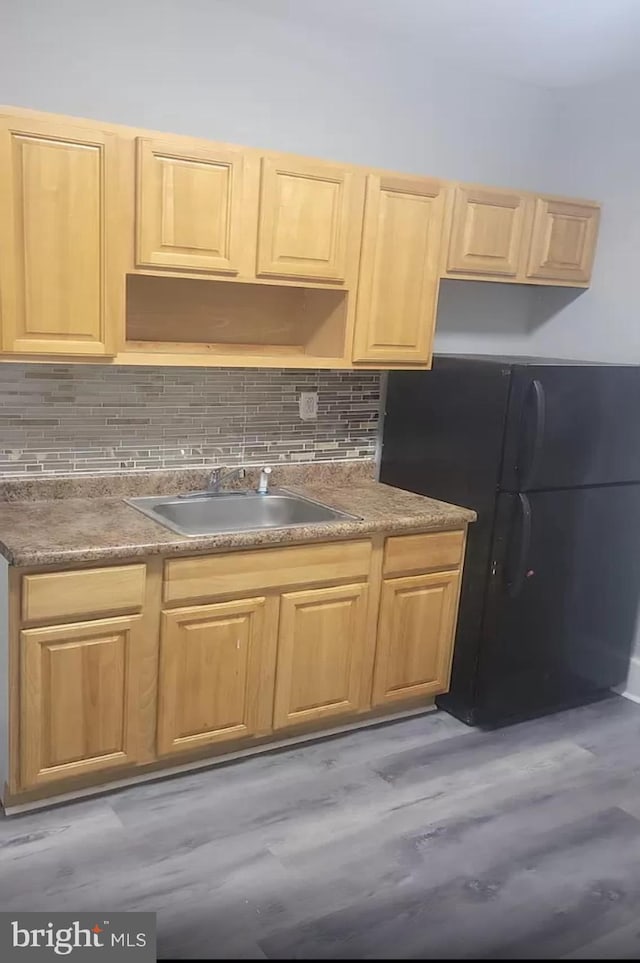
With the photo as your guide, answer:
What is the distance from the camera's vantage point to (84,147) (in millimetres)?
2295

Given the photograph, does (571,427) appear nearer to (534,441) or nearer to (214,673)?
(534,441)

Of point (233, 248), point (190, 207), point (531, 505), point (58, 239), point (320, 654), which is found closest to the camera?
point (58, 239)

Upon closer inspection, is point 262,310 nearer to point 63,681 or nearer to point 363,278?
point 363,278

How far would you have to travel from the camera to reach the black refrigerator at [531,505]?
2893 millimetres

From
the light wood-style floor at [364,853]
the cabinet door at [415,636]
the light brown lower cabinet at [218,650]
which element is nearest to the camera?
the light wood-style floor at [364,853]

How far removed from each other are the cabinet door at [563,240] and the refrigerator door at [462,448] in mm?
664

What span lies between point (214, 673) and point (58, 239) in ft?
4.67

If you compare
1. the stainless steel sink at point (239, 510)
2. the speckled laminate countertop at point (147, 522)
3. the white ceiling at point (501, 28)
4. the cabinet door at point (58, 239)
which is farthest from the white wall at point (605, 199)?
the cabinet door at point (58, 239)

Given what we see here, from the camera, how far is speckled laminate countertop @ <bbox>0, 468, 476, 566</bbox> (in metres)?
2.30

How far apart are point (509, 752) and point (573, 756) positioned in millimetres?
243

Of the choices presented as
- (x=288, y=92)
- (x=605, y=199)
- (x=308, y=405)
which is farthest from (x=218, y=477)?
(x=605, y=199)

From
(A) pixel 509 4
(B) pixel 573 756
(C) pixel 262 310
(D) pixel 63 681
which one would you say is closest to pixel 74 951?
(D) pixel 63 681

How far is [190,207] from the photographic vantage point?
2.49 metres

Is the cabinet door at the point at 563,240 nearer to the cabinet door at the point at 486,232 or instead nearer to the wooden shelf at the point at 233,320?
the cabinet door at the point at 486,232
